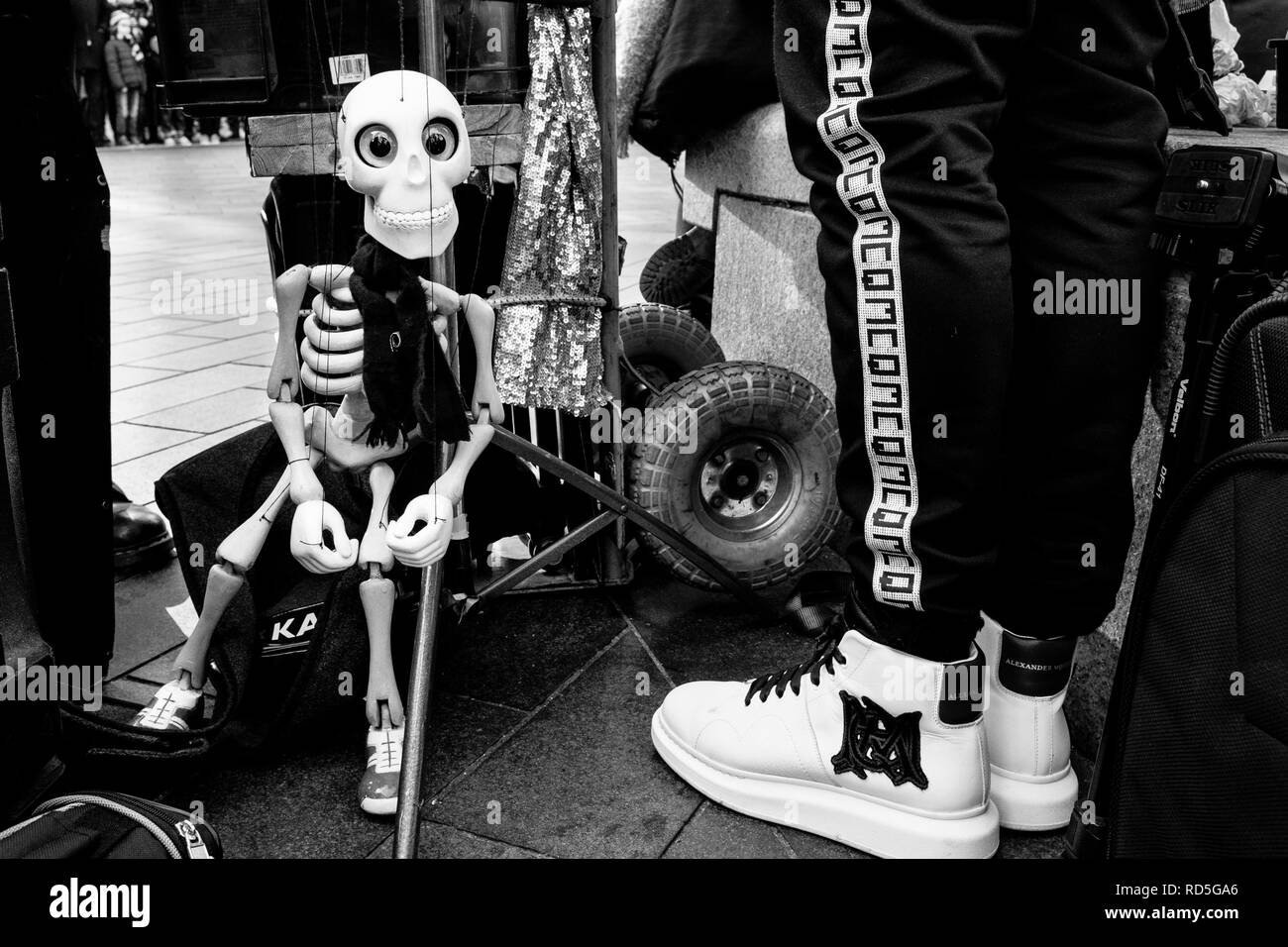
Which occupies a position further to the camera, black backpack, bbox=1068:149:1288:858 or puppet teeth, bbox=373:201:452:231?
puppet teeth, bbox=373:201:452:231

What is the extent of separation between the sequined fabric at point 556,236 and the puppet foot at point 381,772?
2.01 ft

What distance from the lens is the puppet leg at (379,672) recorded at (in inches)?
55.7

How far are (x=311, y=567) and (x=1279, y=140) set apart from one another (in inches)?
56.8

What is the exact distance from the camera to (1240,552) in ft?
3.01

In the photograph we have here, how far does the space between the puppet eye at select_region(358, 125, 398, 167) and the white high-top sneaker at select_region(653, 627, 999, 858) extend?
813 millimetres

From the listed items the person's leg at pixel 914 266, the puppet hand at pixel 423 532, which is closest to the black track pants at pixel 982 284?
the person's leg at pixel 914 266

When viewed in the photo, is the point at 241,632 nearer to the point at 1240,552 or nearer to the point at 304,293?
the point at 304,293

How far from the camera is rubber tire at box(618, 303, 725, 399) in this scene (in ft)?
8.46

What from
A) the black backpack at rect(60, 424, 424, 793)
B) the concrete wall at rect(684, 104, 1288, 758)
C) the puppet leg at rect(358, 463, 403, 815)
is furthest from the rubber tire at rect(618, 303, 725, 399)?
the puppet leg at rect(358, 463, 403, 815)

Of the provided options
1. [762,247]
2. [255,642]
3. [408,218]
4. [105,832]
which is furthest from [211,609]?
[762,247]

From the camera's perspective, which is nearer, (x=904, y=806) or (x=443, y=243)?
(x=443, y=243)

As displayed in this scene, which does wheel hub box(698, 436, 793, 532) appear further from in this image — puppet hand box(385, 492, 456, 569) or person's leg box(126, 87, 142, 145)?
person's leg box(126, 87, 142, 145)

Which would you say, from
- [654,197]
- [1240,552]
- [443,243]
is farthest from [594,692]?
[654,197]

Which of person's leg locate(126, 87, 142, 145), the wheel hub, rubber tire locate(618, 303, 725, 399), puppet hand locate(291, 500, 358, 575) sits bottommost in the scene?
the wheel hub
